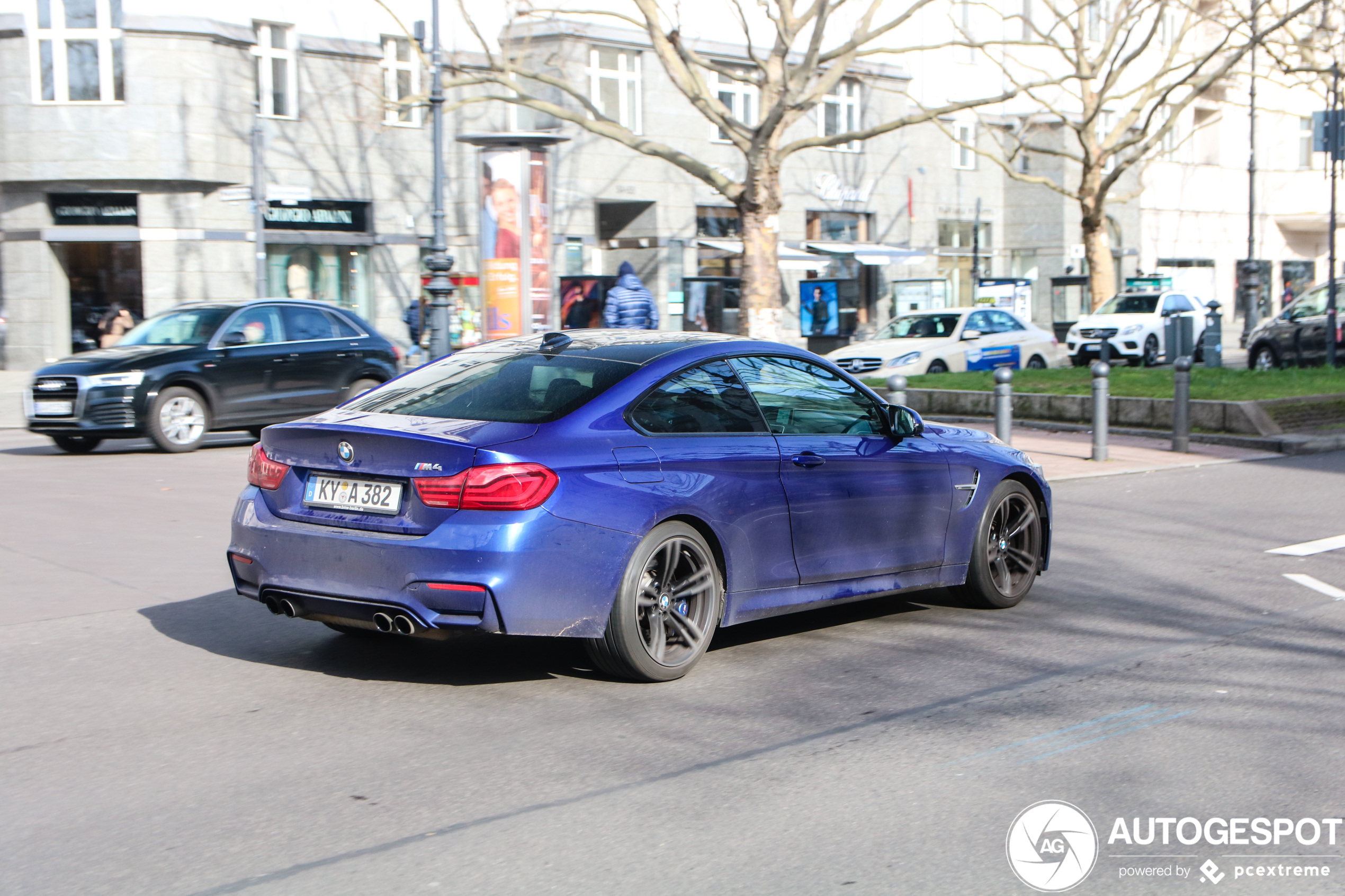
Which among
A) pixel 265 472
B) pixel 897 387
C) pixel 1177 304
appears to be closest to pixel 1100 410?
pixel 897 387

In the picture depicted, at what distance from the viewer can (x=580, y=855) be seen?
3.92 meters

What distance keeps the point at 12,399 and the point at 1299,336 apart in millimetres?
22284

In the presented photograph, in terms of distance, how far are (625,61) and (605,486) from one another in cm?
3308

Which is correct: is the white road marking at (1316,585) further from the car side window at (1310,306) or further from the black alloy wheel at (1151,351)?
the black alloy wheel at (1151,351)

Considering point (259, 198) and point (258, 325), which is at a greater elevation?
point (259, 198)

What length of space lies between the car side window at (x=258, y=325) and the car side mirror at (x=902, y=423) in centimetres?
1033

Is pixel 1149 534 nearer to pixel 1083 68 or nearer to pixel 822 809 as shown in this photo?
pixel 822 809

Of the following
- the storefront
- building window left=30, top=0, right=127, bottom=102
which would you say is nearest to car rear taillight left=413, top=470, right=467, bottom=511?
building window left=30, top=0, right=127, bottom=102

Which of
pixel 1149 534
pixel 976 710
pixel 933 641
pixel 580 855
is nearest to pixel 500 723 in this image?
pixel 580 855

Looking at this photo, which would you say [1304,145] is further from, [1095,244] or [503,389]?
[503,389]

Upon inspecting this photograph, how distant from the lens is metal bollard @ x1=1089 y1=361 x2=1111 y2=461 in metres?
14.4

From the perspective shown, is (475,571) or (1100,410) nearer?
(475,571)

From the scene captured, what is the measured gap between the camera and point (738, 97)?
40.8 metres

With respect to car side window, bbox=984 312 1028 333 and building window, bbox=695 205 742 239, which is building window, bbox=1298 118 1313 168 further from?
car side window, bbox=984 312 1028 333
